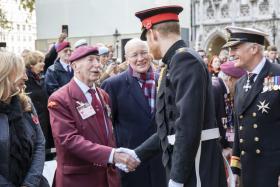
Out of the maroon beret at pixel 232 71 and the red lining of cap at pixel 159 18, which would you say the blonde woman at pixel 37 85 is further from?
the red lining of cap at pixel 159 18

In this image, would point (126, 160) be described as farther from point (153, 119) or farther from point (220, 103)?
point (220, 103)

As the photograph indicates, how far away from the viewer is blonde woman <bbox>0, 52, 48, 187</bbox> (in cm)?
414

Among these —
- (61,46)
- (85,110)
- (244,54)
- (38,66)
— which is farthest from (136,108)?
(61,46)

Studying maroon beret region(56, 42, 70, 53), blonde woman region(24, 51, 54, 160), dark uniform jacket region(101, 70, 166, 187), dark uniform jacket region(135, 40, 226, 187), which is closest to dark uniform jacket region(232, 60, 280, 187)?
dark uniform jacket region(135, 40, 226, 187)

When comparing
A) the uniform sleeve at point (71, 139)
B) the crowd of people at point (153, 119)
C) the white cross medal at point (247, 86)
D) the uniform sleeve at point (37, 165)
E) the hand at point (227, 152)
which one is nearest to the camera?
the crowd of people at point (153, 119)

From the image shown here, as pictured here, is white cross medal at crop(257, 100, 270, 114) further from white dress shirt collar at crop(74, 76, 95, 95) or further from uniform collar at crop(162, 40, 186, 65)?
white dress shirt collar at crop(74, 76, 95, 95)

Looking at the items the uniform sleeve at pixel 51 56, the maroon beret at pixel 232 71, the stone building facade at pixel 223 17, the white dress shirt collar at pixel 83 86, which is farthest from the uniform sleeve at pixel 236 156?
the stone building facade at pixel 223 17

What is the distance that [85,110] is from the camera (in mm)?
5055

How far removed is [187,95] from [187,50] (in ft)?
1.21

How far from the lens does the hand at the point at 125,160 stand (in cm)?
488

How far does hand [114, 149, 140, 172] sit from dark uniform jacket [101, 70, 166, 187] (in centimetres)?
115

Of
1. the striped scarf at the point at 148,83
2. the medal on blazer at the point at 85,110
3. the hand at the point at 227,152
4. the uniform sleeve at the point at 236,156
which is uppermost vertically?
the striped scarf at the point at 148,83

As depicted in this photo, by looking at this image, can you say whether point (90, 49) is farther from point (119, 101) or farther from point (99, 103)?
point (119, 101)

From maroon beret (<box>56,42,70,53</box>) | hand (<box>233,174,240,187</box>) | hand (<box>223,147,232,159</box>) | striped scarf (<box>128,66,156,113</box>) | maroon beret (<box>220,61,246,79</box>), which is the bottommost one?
hand (<box>223,147,232,159</box>)
